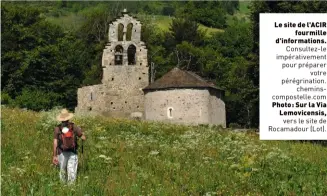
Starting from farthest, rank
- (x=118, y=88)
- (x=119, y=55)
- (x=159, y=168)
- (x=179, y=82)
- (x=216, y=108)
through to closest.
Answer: (x=119, y=55), (x=118, y=88), (x=216, y=108), (x=179, y=82), (x=159, y=168)

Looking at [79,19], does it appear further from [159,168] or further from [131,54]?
[159,168]

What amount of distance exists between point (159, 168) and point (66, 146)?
234 centimetres

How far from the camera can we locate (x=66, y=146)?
12391mm

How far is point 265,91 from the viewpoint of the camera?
11.0 meters

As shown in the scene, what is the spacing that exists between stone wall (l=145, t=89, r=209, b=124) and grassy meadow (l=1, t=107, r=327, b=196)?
20262 mm

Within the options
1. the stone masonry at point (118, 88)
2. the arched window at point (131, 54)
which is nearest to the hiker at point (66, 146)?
the stone masonry at point (118, 88)

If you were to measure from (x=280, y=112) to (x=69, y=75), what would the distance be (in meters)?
51.9

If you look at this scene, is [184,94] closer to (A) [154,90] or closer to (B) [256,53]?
(A) [154,90]

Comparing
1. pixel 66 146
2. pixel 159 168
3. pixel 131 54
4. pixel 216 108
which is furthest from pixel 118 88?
pixel 66 146

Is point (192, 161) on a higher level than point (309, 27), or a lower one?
lower

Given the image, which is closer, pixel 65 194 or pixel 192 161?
pixel 65 194

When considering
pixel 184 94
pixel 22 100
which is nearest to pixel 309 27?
pixel 184 94

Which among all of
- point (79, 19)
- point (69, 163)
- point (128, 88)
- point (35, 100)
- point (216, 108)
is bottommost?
point (69, 163)

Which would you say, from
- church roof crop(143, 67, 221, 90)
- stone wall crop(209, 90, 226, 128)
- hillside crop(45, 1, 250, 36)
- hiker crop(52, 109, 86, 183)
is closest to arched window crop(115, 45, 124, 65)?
church roof crop(143, 67, 221, 90)
